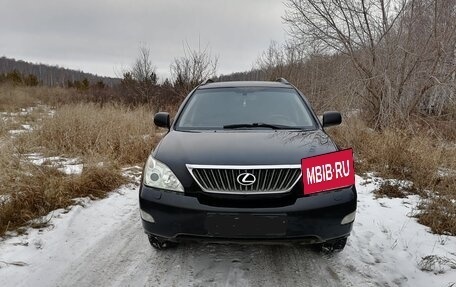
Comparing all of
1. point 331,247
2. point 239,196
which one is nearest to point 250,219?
point 239,196

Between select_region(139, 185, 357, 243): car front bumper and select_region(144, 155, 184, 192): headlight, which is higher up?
select_region(144, 155, 184, 192): headlight

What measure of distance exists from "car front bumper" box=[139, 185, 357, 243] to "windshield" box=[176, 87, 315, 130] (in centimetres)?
115

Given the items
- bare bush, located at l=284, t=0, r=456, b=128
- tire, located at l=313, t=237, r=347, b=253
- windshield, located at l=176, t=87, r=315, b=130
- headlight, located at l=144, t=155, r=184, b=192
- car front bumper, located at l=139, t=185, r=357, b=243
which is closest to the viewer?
car front bumper, located at l=139, t=185, r=357, b=243

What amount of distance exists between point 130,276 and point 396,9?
992cm

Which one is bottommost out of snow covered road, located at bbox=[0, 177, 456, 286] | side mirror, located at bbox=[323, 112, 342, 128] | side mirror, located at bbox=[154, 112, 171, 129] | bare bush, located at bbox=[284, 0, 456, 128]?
snow covered road, located at bbox=[0, 177, 456, 286]

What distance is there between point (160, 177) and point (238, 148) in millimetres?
657

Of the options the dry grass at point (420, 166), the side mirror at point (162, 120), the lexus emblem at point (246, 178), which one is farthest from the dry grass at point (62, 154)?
the dry grass at point (420, 166)

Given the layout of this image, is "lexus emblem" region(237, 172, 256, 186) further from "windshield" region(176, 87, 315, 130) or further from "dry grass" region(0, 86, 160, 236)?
"dry grass" region(0, 86, 160, 236)

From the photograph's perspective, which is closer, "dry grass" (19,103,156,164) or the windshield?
the windshield

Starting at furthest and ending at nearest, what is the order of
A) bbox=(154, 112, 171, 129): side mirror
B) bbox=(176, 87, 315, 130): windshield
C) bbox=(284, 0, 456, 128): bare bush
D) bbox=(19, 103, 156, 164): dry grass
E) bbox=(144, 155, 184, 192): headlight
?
1. bbox=(284, 0, 456, 128): bare bush
2. bbox=(19, 103, 156, 164): dry grass
3. bbox=(154, 112, 171, 129): side mirror
4. bbox=(176, 87, 315, 130): windshield
5. bbox=(144, 155, 184, 192): headlight

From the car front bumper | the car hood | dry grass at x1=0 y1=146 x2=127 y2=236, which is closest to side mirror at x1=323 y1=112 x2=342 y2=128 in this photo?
the car hood

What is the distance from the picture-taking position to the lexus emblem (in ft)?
7.53

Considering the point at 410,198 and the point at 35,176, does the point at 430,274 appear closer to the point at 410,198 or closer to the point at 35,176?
the point at 410,198

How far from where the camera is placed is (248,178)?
2.30m
